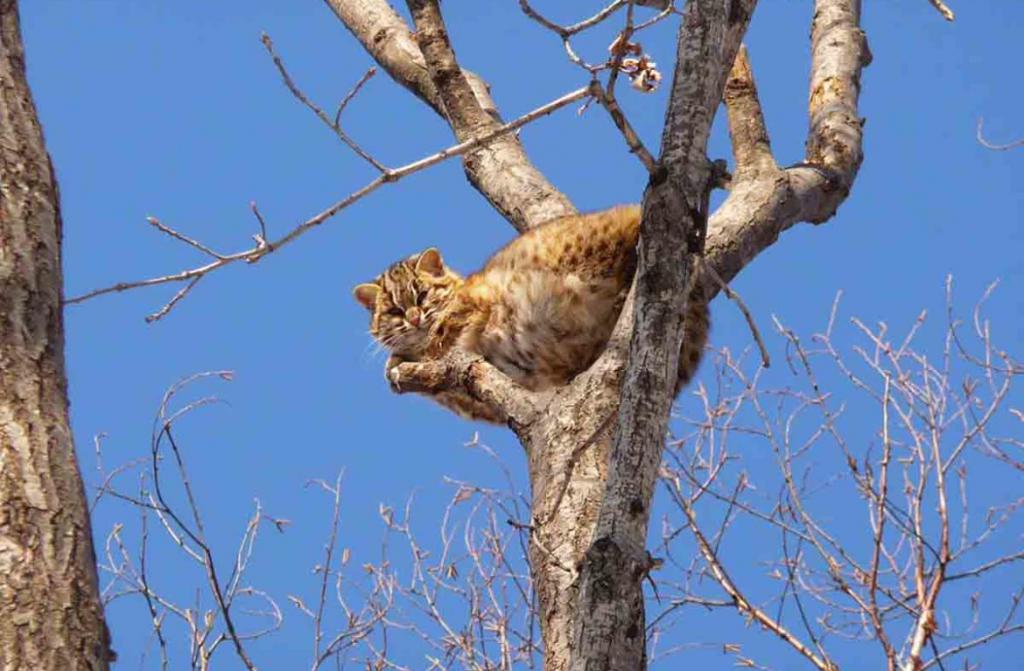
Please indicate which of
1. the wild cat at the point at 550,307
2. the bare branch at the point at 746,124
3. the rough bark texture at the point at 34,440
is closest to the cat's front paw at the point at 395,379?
the wild cat at the point at 550,307

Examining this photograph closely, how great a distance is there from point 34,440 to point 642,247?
1.22 m

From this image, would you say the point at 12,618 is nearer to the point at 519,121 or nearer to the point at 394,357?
the point at 519,121

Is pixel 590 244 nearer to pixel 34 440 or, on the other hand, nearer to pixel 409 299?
pixel 409 299

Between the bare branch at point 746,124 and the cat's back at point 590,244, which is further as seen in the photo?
the cat's back at point 590,244

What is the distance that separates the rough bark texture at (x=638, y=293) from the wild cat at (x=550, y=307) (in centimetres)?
21

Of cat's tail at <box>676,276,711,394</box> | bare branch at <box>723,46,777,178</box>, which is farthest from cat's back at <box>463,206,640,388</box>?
bare branch at <box>723,46,777,178</box>

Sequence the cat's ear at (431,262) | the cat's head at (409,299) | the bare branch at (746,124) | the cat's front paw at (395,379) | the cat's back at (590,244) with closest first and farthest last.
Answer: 1. the cat's front paw at (395,379)
2. the bare branch at (746,124)
3. the cat's back at (590,244)
4. the cat's head at (409,299)
5. the cat's ear at (431,262)

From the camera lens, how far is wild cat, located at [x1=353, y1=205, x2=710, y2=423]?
474 cm

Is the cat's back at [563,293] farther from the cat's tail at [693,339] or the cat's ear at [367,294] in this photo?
the cat's ear at [367,294]

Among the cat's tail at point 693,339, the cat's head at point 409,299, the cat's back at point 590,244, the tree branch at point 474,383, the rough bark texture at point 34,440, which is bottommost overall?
the rough bark texture at point 34,440

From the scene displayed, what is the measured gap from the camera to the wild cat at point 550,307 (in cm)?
474

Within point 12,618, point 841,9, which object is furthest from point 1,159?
point 841,9

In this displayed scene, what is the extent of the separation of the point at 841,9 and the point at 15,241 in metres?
3.44

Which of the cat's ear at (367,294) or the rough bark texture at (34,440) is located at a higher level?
the cat's ear at (367,294)
